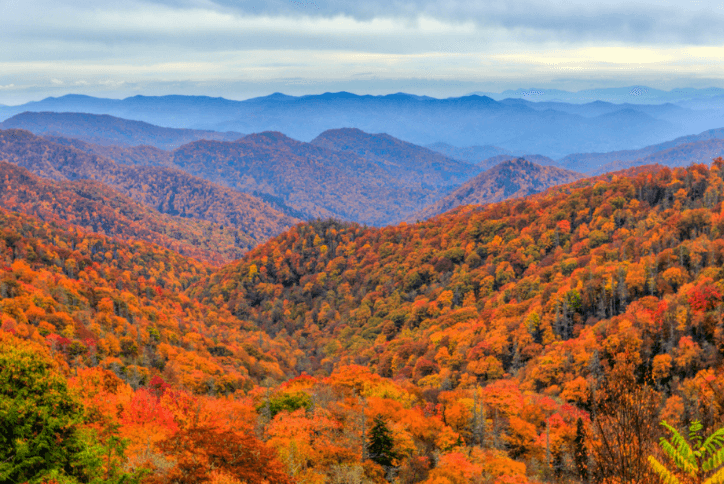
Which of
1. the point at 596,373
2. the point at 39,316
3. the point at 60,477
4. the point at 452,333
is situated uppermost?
the point at 60,477

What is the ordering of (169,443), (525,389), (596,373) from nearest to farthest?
(169,443) → (596,373) → (525,389)

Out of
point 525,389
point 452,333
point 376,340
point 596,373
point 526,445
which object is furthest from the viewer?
point 376,340

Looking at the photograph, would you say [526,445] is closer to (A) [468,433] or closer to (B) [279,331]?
(A) [468,433]

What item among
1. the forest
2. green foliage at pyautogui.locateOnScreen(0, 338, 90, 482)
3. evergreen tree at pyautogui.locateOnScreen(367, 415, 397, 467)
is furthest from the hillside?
green foliage at pyautogui.locateOnScreen(0, 338, 90, 482)

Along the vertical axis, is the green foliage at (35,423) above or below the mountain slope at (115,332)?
above

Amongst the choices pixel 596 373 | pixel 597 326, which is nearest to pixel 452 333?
pixel 597 326

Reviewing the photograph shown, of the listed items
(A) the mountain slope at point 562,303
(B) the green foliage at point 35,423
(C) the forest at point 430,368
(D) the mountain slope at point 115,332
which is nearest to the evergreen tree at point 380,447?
(C) the forest at point 430,368

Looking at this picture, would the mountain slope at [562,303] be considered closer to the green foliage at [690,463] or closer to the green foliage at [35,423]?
the green foliage at [690,463]
